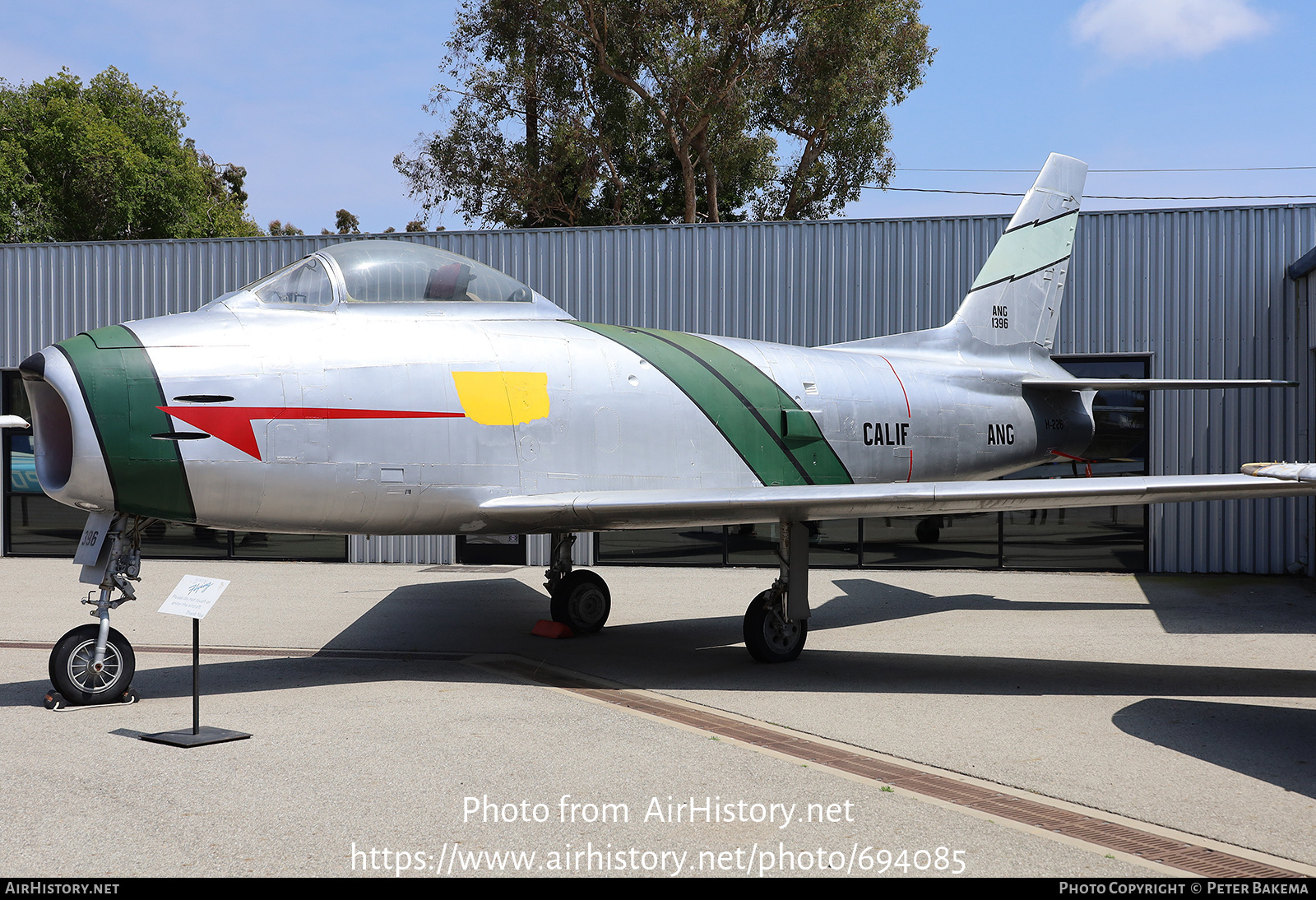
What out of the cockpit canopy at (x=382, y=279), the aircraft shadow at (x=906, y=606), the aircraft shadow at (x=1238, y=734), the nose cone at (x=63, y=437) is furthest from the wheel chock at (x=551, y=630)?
the aircraft shadow at (x=1238, y=734)

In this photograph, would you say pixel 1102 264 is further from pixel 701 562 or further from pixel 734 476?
pixel 734 476

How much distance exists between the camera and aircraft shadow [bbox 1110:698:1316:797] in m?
5.51

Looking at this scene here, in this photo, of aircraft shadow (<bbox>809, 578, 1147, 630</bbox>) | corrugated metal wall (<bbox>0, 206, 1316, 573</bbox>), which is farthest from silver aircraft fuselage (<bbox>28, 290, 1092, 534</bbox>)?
corrugated metal wall (<bbox>0, 206, 1316, 573</bbox>)

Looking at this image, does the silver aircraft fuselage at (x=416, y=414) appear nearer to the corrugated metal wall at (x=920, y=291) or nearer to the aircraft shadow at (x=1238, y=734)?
the aircraft shadow at (x=1238, y=734)

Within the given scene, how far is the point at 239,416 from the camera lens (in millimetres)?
6957

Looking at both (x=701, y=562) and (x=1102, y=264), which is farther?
(x=701, y=562)

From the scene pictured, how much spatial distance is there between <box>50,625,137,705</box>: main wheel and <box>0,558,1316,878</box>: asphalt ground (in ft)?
0.48

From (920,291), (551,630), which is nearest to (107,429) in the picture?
(551,630)

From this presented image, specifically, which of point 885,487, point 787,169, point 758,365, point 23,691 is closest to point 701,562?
point 758,365

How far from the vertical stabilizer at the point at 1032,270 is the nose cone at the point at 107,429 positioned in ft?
29.5

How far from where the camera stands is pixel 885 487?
7.68m

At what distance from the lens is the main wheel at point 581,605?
34.3 ft

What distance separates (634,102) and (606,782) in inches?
1202

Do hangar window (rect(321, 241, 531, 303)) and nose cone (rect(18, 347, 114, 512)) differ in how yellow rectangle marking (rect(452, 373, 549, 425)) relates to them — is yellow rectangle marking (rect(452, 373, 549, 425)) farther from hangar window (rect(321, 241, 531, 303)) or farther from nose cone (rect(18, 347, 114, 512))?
nose cone (rect(18, 347, 114, 512))
